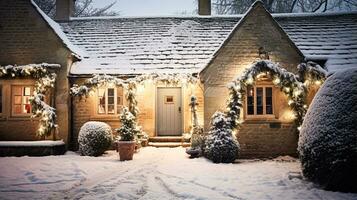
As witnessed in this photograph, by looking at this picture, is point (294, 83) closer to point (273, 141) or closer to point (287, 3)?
point (273, 141)

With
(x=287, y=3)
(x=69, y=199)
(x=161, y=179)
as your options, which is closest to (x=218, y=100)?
(x=161, y=179)

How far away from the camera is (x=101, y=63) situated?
16.0m

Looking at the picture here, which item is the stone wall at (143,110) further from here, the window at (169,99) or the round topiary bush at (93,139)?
the round topiary bush at (93,139)

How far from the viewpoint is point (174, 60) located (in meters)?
15.9

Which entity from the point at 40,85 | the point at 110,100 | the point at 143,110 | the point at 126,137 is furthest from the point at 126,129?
the point at 40,85

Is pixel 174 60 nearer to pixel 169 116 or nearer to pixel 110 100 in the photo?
pixel 169 116

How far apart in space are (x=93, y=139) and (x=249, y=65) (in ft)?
23.3

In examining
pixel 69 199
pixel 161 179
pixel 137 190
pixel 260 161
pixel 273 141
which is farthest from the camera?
pixel 273 141

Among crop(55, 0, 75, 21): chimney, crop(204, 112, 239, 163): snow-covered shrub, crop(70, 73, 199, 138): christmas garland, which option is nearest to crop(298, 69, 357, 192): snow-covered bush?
crop(204, 112, 239, 163): snow-covered shrub

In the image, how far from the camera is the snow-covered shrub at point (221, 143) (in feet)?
38.8

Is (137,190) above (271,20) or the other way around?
the other way around

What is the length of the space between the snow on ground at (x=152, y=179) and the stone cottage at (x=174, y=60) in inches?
91.0

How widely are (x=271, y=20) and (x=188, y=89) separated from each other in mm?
4939

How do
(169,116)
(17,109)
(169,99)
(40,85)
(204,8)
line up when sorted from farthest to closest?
1. (204,8)
2. (169,99)
3. (169,116)
4. (17,109)
5. (40,85)
